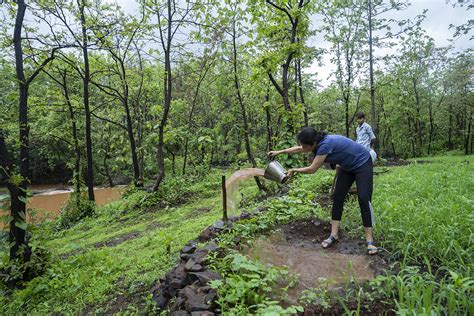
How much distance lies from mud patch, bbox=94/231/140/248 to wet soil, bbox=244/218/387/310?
3.72 meters

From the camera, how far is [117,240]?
21.7 ft

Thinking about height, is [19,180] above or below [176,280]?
above

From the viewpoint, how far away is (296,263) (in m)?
3.48

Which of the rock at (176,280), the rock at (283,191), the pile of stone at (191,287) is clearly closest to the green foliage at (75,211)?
the rock at (283,191)

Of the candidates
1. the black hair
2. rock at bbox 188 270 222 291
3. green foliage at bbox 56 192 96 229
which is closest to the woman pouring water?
the black hair

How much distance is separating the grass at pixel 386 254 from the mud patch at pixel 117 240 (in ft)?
0.15

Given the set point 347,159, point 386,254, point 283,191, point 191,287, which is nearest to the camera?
point 191,287

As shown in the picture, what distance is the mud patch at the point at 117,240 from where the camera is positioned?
6.42 meters

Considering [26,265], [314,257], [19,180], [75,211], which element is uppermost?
[19,180]

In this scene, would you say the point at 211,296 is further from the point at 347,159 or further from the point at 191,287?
the point at 347,159

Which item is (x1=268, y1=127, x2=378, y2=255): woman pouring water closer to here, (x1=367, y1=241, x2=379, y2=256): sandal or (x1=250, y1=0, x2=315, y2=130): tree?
(x1=367, y1=241, x2=379, y2=256): sandal

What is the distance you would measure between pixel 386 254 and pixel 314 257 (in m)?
0.83

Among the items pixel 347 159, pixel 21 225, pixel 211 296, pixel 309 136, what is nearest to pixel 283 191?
pixel 347 159

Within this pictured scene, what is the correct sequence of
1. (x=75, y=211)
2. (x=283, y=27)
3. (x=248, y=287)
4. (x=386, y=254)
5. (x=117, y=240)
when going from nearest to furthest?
1. (x=248, y=287)
2. (x=386, y=254)
3. (x=117, y=240)
4. (x=283, y=27)
5. (x=75, y=211)
